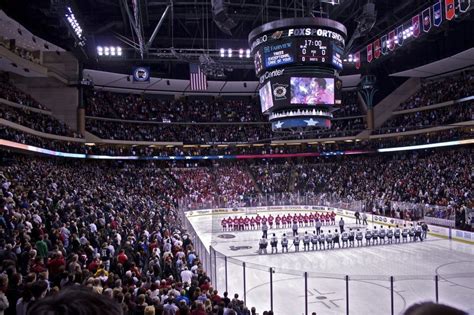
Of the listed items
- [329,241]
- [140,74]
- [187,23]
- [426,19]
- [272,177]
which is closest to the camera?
[329,241]

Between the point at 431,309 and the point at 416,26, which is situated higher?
the point at 416,26

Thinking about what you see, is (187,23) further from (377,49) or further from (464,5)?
(464,5)

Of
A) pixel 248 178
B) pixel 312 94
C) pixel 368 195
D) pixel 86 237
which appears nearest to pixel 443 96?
pixel 368 195

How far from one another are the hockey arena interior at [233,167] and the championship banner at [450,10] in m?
0.10

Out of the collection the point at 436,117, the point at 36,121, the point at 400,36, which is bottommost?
the point at 36,121

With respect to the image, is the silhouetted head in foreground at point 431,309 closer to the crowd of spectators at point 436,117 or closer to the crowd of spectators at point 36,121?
the crowd of spectators at point 36,121

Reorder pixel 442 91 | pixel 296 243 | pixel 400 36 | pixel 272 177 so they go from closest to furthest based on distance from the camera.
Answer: pixel 296 243
pixel 400 36
pixel 442 91
pixel 272 177

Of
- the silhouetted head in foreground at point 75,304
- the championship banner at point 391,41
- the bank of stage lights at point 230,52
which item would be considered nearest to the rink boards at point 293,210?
the championship banner at point 391,41

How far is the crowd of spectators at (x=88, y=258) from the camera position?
20.7ft

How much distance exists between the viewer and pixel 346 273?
54.4 ft

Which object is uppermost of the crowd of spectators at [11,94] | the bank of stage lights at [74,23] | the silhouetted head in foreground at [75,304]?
the bank of stage lights at [74,23]

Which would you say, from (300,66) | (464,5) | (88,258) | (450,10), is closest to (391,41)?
(450,10)

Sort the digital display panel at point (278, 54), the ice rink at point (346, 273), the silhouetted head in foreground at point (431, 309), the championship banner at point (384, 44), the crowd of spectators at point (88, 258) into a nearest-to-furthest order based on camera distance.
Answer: the silhouetted head in foreground at point (431, 309), the crowd of spectators at point (88, 258), the ice rink at point (346, 273), the digital display panel at point (278, 54), the championship banner at point (384, 44)

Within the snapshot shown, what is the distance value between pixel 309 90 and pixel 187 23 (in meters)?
18.2
